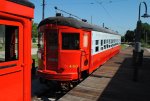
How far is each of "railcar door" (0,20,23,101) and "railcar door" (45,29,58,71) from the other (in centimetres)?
713

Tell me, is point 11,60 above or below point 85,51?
above

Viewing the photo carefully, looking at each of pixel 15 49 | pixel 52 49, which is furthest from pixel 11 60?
pixel 52 49

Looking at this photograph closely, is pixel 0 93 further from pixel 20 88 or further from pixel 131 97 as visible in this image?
pixel 131 97

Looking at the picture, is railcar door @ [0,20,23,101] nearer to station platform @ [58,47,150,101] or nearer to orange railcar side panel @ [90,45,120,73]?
station platform @ [58,47,150,101]

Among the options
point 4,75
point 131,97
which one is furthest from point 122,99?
point 4,75

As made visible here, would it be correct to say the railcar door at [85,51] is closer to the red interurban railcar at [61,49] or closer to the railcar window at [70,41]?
the red interurban railcar at [61,49]

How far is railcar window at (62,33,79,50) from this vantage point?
41.9ft

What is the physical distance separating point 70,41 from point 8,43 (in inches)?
297

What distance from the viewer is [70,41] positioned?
504 inches

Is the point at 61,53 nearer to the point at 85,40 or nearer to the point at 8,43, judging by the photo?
the point at 85,40

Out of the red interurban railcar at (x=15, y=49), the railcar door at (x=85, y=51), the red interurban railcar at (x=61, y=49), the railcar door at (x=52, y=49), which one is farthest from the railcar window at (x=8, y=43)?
the railcar door at (x=85, y=51)

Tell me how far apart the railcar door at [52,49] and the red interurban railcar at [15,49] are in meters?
6.87

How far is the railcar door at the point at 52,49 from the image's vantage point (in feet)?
41.9

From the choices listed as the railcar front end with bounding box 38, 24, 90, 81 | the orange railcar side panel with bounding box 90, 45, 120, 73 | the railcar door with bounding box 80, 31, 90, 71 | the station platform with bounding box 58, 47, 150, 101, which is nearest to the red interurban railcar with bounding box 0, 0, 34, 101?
the station platform with bounding box 58, 47, 150, 101
